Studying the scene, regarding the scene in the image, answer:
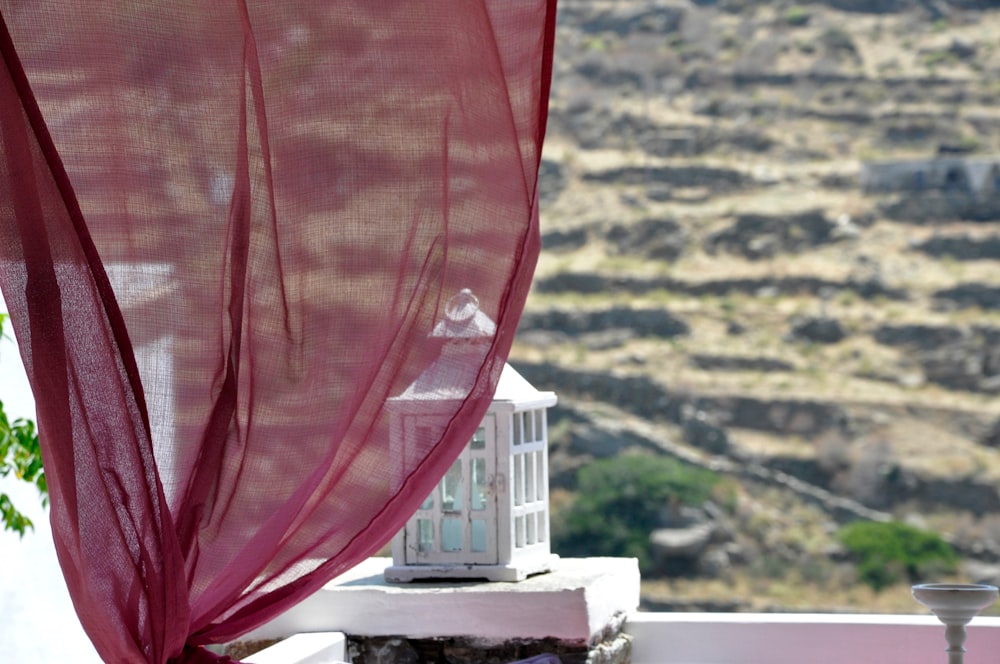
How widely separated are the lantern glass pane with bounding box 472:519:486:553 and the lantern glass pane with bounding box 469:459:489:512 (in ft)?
0.07

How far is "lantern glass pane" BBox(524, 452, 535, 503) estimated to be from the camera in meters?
1.90

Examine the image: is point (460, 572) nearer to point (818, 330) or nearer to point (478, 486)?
point (478, 486)

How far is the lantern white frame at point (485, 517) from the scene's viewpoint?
1823 millimetres

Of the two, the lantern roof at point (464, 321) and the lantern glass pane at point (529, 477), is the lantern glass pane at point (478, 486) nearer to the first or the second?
the lantern glass pane at point (529, 477)

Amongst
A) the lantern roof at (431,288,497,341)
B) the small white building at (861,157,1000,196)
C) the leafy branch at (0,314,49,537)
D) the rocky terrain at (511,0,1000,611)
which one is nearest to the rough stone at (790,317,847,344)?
the rocky terrain at (511,0,1000,611)

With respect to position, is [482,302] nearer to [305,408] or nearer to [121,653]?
[305,408]

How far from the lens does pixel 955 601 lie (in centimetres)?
153

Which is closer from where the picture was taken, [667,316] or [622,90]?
[667,316]

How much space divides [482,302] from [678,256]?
24876 millimetres

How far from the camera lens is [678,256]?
84.9 feet

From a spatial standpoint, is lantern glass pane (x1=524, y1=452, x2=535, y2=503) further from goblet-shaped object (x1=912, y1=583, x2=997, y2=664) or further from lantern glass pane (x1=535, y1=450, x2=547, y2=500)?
goblet-shaped object (x1=912, y1=583, x2=997, y2=664)

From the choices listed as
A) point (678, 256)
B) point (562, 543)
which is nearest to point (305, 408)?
point (562, 543)

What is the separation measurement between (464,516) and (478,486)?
1.9 inches

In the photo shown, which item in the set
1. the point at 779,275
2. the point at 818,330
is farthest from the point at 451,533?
the point at 779,275
